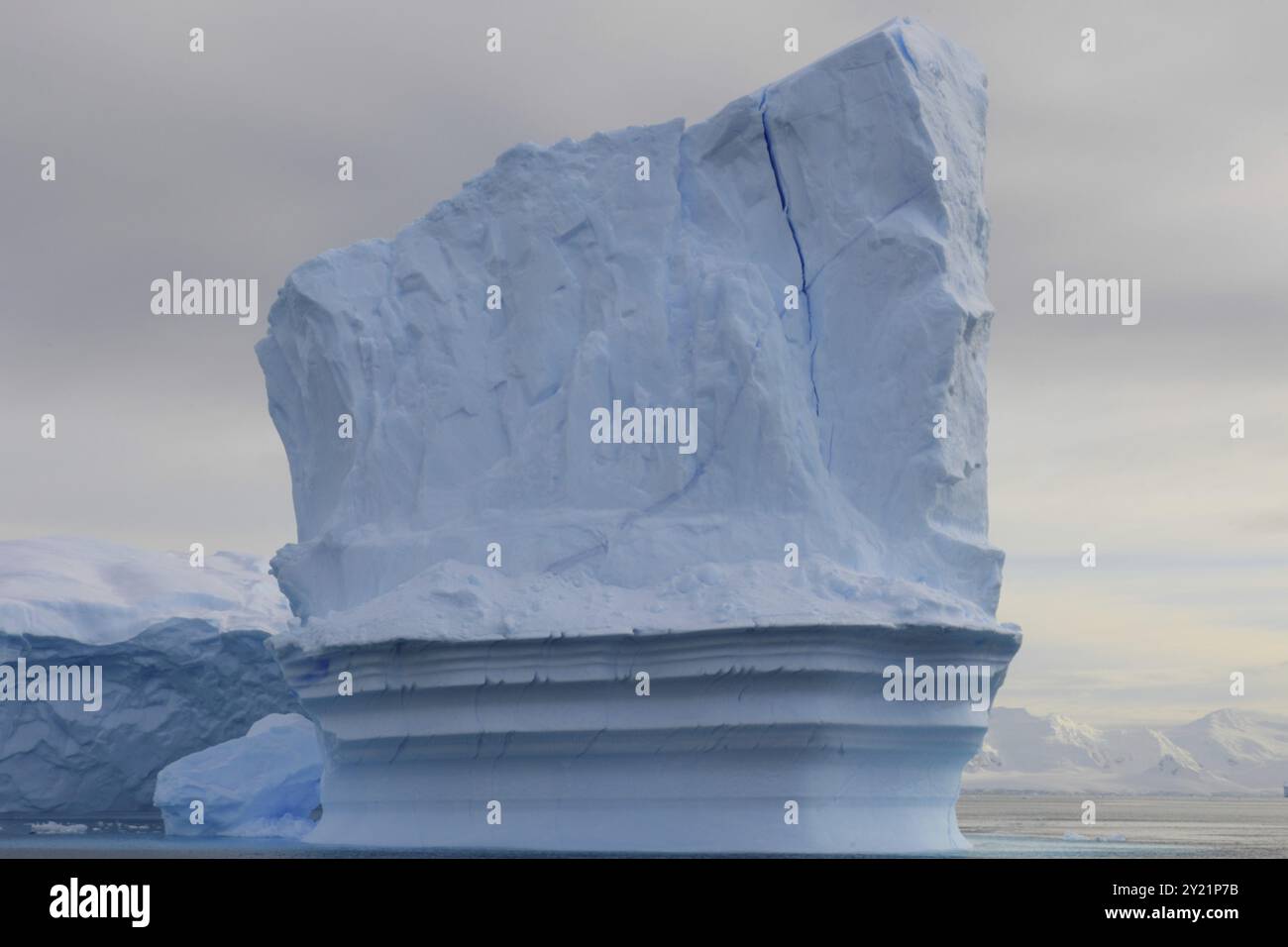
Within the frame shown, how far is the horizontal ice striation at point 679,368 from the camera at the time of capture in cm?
1692

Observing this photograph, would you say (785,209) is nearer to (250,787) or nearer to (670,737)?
(670,737)

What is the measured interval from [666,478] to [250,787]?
21.4ft

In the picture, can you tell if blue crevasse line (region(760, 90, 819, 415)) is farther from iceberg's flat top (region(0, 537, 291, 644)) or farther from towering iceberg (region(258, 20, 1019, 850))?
iceberg's flat top (region(0, 537, 291, 644))

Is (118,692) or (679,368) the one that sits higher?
(679,368)

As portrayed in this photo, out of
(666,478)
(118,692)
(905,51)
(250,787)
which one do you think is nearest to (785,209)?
(905,51)

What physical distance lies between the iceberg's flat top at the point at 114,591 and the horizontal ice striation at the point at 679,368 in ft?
21.4

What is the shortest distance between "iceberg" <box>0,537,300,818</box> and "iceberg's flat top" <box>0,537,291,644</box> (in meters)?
0.03

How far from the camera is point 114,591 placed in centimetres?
2642

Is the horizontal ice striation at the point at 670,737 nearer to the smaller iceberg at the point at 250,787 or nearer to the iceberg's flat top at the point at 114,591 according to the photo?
the smaller iceberg at the point at 250,787

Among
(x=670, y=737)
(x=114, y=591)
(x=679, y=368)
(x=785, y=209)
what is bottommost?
(x=670, y=737)

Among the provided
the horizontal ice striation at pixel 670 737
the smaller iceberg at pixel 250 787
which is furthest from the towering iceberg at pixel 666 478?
the smaller iceberg at pixel 250 787

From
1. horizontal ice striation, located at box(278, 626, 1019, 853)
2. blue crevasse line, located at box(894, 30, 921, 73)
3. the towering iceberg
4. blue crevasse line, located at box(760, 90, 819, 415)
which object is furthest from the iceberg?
blue crevasse line, located at box(894, 30, 921, 73)

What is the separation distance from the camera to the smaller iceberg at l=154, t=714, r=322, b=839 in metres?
20.4

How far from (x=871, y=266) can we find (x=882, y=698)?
437 centimetres
